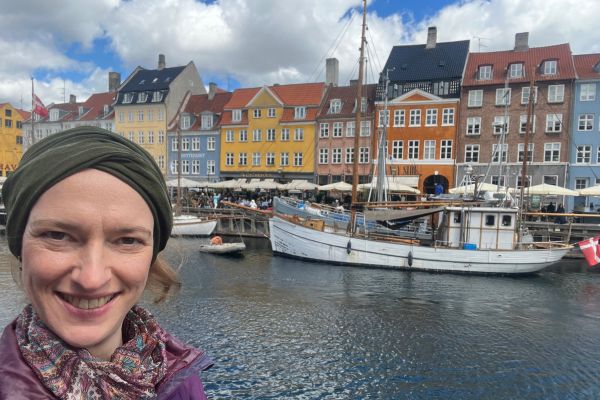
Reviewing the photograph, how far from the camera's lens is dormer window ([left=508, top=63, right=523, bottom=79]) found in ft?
113

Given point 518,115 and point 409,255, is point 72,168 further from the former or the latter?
point 518,115

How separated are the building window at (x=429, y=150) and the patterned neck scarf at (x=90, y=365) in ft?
121

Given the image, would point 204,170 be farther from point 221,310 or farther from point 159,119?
point 221,310

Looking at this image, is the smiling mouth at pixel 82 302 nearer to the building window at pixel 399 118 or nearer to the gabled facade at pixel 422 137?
the gabled facade at pixel 422 137

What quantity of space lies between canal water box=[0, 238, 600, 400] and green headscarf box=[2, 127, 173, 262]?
1.27 m

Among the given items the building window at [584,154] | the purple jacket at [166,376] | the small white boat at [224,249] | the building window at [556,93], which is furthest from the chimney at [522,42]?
the purple jacket at [166,376]

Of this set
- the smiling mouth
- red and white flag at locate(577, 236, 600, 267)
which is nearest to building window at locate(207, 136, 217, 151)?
red and white flag at locate(577, 236, 600, 267)

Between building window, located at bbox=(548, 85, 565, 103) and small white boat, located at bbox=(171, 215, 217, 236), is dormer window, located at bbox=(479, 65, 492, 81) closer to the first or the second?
building window, located at bbox=(548, 85, 565, 103)

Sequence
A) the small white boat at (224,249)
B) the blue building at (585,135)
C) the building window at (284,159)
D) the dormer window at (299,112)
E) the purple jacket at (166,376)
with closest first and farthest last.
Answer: the purple jacket at (166,376) < the small white boat at (224,249) < the blue building at (585,135) < the dormer window at (299,112) < the building window at (284,159)

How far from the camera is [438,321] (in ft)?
39.5

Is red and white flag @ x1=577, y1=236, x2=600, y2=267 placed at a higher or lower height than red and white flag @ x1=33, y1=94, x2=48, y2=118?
lower

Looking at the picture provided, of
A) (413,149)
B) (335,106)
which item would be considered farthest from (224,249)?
(335,106)

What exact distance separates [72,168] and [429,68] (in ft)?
130

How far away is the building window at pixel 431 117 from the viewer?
35.9 metres
